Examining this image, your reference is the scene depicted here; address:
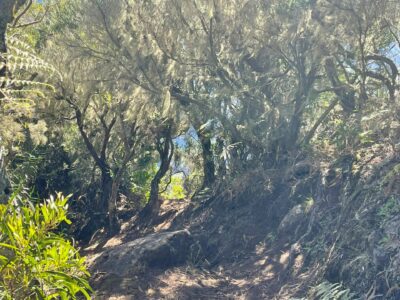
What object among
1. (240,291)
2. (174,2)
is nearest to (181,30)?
(174,2)

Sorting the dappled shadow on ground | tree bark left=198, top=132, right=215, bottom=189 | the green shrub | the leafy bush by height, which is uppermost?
tree bark left=198, top=132, right=215, bottom=189

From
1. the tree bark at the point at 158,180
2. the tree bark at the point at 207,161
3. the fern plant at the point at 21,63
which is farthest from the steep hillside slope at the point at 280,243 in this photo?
the fern plant at the point at 21,63

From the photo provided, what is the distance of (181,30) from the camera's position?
9.43 metres

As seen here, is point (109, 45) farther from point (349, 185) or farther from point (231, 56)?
point (349, 185)

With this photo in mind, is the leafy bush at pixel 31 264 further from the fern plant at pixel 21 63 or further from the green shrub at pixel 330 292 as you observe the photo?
the green shrub at pixel 330 292

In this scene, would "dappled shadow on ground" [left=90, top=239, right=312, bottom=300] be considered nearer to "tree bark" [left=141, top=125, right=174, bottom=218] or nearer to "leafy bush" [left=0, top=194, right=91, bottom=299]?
"tree bark" [left=141, top=125, right=174, bottom=218]

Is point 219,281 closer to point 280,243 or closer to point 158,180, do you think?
point 280,243

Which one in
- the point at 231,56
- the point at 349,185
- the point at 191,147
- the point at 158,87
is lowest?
the point at 349,185

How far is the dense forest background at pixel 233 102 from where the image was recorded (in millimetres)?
8062

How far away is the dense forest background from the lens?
806 cm

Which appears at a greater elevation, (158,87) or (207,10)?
(207,10)

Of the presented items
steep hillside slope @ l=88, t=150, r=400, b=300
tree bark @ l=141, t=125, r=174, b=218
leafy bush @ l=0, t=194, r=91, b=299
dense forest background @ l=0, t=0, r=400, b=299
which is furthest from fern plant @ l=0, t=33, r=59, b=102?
tree bark @ l=141, t=125, r=174, b=218

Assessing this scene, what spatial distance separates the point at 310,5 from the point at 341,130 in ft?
7.60

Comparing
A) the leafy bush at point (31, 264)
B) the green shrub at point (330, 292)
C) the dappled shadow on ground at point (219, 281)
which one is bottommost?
the dappled shadow on ground at point (219, 281)
